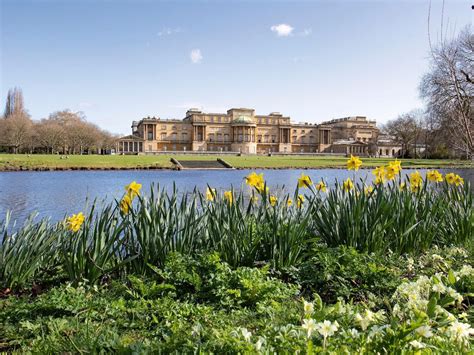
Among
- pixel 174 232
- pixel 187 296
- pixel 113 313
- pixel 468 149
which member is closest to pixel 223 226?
pixel 174 232

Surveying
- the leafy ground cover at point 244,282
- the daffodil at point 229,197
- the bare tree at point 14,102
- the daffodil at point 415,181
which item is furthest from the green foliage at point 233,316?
the bare tree at point 14,102

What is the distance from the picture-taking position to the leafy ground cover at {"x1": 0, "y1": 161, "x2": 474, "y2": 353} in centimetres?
193

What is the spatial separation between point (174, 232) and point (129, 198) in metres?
0.51

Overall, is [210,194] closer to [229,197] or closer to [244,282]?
[229,197]

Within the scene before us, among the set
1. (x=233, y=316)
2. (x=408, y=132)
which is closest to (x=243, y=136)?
(x=408, y=132)

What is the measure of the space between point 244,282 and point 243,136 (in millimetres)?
92309

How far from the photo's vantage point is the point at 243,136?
94500 mm

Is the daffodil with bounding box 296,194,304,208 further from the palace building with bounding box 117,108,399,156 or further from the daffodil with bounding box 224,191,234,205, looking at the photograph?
the palace building with bounding box 117,108,399,156

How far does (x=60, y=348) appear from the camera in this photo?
2062 millimetres

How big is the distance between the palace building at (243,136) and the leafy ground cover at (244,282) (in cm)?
8534

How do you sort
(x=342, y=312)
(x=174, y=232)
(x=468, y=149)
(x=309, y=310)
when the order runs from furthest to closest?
(x=468, y=149) → (x=174, y=232) → (x=342, y=312) → (x=309, y=310)

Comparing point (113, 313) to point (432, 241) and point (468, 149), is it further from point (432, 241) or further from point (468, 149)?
point (468, 149)

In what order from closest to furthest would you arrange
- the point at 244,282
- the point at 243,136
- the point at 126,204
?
the point at 244,282
the point at 126,204
the point at 243,136

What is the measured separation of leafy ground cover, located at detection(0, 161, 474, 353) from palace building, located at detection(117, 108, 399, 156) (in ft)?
280
